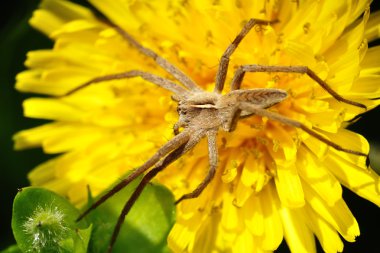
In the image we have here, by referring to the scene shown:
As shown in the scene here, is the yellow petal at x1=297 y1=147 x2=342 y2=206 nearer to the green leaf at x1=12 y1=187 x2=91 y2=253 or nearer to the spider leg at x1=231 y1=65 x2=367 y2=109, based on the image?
the spider leg at x1=231 y1=65 x2=367 y2=109

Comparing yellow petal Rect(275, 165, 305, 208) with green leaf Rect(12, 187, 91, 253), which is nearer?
green leaf Rect(12, 187, 91, 253)

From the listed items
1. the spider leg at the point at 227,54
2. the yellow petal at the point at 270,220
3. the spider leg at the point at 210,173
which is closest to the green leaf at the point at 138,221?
the spider leg at the point at 210,173

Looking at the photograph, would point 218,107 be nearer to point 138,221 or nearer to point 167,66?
point 167,66

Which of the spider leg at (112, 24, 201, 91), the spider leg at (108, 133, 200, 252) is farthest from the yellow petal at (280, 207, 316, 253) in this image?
the spider leg at (112, 24, 201, 91)

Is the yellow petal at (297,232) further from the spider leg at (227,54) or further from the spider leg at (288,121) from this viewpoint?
the spider leg at (227,54)

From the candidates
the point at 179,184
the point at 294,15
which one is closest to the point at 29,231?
the point at 179,184

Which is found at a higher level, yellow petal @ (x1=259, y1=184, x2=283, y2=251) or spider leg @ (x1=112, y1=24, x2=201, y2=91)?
spider leg @ (x1=112, y1=24, x2=201, y2=91)

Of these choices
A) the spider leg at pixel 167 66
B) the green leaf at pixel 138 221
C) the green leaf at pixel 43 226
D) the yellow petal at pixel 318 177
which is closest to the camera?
the green leaf at pixel 43 226
